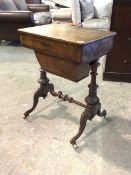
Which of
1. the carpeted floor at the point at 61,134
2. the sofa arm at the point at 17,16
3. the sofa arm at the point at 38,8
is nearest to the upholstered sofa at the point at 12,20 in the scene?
the sofa arm at the point at 17,16

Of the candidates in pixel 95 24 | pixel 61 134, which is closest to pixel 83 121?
pixel 61 134

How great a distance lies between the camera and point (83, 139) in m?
1.76

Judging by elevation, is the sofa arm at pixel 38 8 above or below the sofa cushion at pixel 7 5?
below

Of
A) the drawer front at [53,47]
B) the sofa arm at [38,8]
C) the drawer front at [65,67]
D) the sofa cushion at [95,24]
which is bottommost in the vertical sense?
the drawer front at [65,67]

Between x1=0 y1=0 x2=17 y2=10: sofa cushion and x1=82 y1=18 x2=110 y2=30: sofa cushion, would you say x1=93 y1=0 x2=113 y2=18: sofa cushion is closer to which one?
x1=82 y1=18 x2=110 y2=30: sofa cushion

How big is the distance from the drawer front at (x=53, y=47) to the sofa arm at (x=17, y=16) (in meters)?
2.22

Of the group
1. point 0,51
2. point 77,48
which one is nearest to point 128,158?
point 77,48

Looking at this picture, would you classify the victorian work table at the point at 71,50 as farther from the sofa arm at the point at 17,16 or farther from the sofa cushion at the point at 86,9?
the sofa cushion at the point at 86,9

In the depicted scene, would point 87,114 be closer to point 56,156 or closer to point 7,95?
point 56,156

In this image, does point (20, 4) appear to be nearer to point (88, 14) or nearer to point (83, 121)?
point (88, 14)

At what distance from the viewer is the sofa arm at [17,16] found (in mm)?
3659

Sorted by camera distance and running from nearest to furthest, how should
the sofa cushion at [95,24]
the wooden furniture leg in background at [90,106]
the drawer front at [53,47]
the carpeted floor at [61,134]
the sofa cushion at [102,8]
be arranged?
the drawer front at [53,47] → the carpeted floor at [61,134] → the wooden furniture leg in background at [90,106] → the sofa cushion at [95,24] → the sofa cushion at [102,8]

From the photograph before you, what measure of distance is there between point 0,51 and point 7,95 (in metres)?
1.76

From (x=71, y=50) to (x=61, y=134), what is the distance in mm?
798
